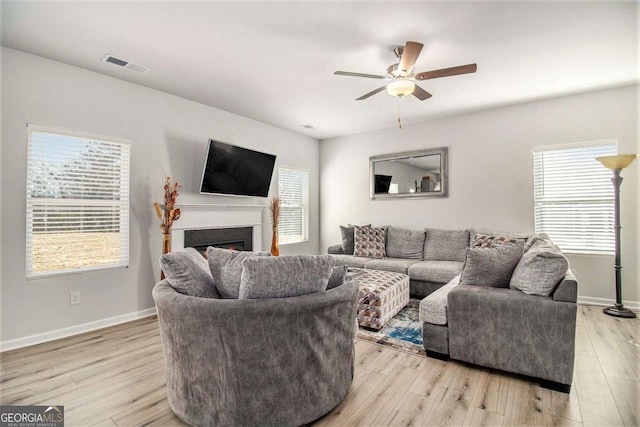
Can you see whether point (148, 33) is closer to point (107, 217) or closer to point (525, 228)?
point (107, 217)

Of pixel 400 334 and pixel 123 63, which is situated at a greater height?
pixel 123 63

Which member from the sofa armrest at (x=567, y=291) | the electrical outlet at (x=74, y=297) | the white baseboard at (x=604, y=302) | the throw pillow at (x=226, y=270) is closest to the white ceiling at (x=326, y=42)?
the throw pillow at (x=226, y=270)

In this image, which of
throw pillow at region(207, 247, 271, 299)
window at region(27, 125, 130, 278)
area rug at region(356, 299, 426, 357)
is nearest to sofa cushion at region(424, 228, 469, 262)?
area rug at region(356, 299, 426, 357)

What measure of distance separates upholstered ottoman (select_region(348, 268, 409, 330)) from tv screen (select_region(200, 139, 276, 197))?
2138mm

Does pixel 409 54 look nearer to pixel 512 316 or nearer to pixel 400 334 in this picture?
pixel 512 316

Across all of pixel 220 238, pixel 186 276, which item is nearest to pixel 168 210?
pixel 220 238

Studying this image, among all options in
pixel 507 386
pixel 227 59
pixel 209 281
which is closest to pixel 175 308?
pixel 209 281

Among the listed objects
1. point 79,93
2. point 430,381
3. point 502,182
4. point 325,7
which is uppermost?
point 325,7

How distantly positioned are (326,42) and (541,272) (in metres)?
2.45

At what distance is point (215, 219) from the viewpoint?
4.21 m

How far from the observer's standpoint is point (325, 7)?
7.09 feet

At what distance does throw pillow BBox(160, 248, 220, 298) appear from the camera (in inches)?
69.2

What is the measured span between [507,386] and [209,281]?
6.86 feet

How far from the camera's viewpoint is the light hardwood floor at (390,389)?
5.69 ft
